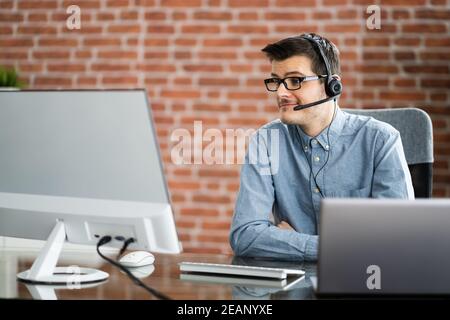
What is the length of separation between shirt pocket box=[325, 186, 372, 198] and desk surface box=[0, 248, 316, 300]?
1.26 ft

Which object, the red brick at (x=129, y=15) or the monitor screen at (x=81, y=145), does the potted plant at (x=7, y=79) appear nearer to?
the red brick at (x=129, y=15)

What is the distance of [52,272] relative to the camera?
1.16m

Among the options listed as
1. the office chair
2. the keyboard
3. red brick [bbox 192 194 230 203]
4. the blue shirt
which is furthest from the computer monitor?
red brick [bbox 192 194 230 203]

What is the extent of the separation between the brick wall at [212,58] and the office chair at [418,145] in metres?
0.89

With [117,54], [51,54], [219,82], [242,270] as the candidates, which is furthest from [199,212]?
[242,270]

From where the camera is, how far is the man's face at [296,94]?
1.67 m

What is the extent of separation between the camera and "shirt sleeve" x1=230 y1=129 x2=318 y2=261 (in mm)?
1420

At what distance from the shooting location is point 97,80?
2.82 meters

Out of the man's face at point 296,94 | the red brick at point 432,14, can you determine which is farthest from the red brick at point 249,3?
the man's face at point 296,94

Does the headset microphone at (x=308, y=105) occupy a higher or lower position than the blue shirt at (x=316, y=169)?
higher

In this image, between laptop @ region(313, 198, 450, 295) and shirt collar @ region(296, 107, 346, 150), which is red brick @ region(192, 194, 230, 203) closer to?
shirt collar @ region(296, 107, 346, 150)

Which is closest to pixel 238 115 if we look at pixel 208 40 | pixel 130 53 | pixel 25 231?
pixel 208 40

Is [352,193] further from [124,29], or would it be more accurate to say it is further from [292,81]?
[124,29]

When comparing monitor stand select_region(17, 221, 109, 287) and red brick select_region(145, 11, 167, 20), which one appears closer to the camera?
monitor stand select_region(17, 221, 109, 287)
